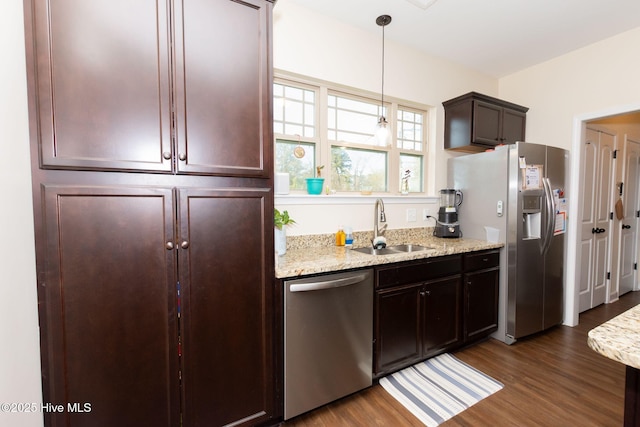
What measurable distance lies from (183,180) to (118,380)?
0.93 meters

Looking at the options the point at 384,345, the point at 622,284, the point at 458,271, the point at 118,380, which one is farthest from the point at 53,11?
the point at 622,284

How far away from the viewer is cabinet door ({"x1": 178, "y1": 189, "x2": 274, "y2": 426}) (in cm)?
131

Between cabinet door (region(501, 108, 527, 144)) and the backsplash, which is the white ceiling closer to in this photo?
cabinet door (region(501, 108, 527, 144))

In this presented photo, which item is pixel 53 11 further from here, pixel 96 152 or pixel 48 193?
pixel 48 193

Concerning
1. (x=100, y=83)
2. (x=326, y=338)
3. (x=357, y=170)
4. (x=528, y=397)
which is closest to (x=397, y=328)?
(x=326, y=338)

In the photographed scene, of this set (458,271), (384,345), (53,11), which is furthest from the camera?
(458,271)

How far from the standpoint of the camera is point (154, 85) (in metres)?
1.22

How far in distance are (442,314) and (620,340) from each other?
1.60 meters

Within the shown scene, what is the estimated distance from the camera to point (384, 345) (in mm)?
1929

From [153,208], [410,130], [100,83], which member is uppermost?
[410,130]

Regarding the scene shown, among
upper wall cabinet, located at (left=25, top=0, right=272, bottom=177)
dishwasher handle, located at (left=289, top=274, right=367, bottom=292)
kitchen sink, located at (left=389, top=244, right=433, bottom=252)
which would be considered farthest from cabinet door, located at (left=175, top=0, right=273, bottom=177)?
kitchen sink, located at (left=389, top=244, right=433, bottom=252)

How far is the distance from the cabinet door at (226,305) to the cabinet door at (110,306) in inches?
2.8

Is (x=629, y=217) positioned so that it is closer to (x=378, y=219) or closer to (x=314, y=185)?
(x=378, y=219)

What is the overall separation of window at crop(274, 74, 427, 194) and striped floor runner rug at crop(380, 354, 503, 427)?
163 cm
